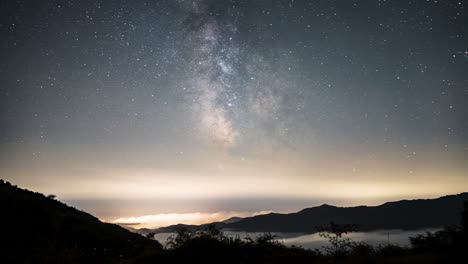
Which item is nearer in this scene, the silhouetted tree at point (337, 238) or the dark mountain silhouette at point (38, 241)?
the silhouetted tree at point (337, 238)

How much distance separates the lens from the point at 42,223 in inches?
817

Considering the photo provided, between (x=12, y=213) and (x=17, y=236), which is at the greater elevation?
(x=12, y=213)

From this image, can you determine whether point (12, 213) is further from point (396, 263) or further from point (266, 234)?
point (396, 263)

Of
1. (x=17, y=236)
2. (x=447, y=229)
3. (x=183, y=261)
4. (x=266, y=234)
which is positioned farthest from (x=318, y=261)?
(x=17, y=236)

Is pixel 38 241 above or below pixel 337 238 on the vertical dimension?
below

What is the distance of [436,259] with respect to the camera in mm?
6082

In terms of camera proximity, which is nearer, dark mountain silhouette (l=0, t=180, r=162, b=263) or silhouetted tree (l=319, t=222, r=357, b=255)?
silhouetted tree (l=319, t=222, r=357, b=255)

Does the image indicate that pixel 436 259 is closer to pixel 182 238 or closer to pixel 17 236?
pixel 182 238

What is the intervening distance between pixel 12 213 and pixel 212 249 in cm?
1788

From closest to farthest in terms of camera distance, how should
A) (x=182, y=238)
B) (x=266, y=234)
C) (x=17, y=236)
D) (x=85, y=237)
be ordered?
(x=182, y=238) < (x=266, y=234) < (x=17, y=236) < (x=85, y=237)

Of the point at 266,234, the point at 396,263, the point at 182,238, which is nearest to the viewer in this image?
the point at 396,263

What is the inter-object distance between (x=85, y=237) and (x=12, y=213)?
8.74 meters

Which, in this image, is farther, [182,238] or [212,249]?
[182,238]

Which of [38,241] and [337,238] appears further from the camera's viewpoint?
[38,241]
